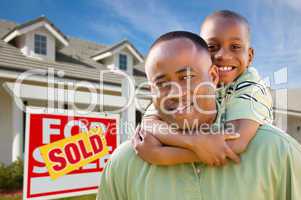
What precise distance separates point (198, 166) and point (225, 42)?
711 mm

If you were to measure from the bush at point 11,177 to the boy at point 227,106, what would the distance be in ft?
Result: 26.2

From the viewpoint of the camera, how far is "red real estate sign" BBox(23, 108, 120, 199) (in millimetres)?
3766

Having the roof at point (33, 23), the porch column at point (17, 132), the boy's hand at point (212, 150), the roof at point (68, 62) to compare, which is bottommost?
the porch column at point (17, 132)

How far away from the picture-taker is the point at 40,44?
1179cm

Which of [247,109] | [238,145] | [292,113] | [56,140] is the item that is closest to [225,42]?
[247,109]

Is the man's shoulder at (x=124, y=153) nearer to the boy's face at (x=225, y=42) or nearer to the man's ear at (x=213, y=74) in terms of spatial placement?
the man's ear at (x=213, y=74)

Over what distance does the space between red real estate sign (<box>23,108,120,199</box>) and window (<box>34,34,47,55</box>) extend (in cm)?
801

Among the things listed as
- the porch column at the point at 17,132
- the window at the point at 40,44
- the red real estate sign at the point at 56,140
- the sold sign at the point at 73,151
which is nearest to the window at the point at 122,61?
the window at the point at 40,44

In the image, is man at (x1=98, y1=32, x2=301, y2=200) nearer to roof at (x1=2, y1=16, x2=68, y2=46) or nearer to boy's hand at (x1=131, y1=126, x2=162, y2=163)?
boy's hand at (x1=131, y1=126, x2=162, y2=163)

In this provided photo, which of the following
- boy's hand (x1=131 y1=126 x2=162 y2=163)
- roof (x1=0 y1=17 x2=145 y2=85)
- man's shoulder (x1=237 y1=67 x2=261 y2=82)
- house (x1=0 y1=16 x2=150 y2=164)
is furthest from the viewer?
roof (x1=0 y1=17 x2=145 y2=85)

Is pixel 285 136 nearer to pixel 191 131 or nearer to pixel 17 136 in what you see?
pixel 191 131

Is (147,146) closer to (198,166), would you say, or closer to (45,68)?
(198,166)

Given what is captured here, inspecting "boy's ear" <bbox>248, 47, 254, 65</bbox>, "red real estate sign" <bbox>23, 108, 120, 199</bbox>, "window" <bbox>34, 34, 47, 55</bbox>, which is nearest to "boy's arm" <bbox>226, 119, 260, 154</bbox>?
"boy's ear" <bbox>248, 47, 254, 65</bbox>

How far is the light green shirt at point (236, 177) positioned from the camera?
91cm
